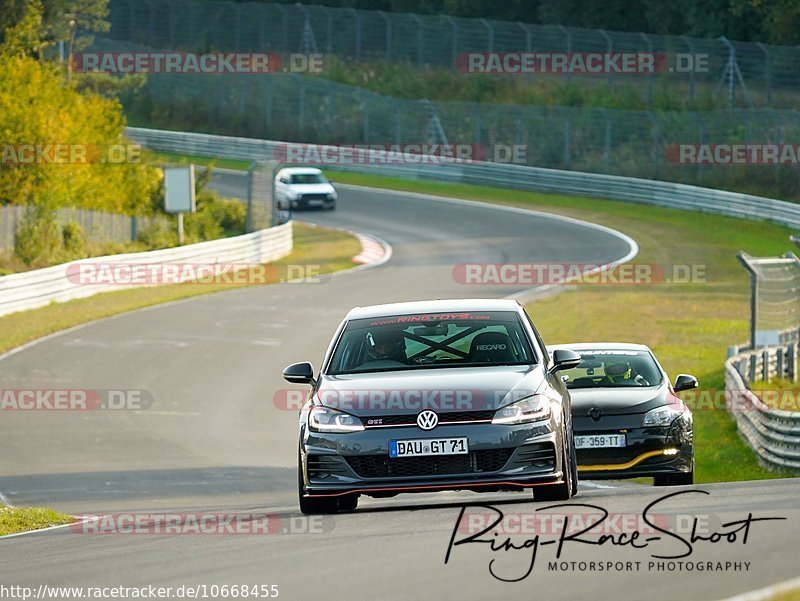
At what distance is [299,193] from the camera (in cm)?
5200

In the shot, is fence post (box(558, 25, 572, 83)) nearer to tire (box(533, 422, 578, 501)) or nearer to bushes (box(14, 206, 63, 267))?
bushes (box(14, 206, 63, 267))

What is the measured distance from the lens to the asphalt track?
763 centimetres

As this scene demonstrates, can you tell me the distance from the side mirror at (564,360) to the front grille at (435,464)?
114 centimetres

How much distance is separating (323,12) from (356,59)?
102 inches

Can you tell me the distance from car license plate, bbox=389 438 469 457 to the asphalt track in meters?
0.45

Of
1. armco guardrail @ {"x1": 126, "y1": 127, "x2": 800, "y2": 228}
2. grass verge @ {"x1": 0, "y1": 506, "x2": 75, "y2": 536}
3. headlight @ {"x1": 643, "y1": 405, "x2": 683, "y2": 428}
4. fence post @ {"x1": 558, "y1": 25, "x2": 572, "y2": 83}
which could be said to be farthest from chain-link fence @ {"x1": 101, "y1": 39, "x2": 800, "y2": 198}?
grass verge @ {"x1": 0, "y1": 506, "x2": 75, "y2": 536}

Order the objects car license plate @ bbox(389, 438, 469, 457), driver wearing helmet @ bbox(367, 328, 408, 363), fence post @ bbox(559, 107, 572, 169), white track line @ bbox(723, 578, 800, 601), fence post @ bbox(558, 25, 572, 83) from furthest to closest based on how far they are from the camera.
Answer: fence post @ bbox(558, 25, 572, 83) < fence post @ bbox(559, 107, 572, 169) < driver wearing helmet @ bbox(367, 328, 408, 363) < car license plate @ bbox(389, 438, 469, 457) < white track line @ bbox(723, 578, 800, 601)

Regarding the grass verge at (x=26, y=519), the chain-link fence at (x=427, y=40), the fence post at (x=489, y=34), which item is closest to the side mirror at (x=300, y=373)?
the grass verge at (x=26, y=519)

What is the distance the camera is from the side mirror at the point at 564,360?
35.8ft

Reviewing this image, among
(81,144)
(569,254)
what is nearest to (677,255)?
(569,254)

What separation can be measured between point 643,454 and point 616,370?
147 centimetres

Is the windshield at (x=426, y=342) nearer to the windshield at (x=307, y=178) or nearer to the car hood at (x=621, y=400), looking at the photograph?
the car hood at (x=621, y=400)

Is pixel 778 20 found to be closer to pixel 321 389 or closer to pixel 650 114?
pixel 650 114

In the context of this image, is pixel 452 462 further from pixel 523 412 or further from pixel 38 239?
pixel 38 239
